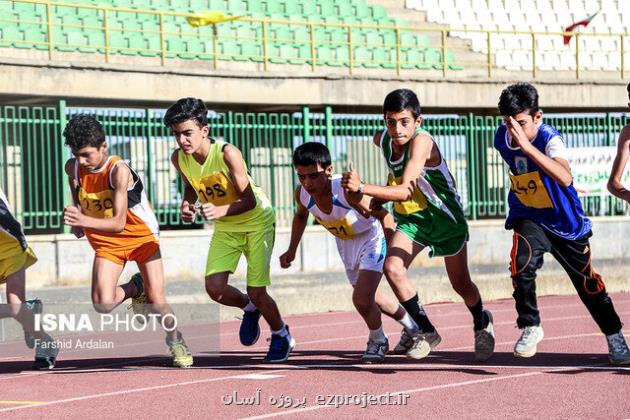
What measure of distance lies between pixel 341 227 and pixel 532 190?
5.81 feet

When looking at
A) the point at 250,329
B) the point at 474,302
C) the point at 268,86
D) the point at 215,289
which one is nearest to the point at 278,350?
the point at 250,329

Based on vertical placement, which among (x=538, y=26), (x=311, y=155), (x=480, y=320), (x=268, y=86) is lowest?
(x=480, y=320)

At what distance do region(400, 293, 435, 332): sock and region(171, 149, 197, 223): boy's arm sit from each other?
1724mm

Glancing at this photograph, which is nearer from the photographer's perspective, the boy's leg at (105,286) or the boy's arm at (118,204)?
the boy's arm at (118,204)

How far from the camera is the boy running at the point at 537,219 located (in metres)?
9.08

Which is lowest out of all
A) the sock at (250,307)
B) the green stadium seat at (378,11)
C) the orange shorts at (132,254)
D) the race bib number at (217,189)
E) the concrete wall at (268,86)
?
the sock at (250,307)

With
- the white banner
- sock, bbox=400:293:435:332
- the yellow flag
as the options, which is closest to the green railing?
the yellow flag

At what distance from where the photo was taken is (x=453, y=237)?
989 centimetres

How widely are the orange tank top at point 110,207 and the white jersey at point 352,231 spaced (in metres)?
1.25

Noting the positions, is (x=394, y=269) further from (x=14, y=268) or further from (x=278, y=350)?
(x=14, y=268)

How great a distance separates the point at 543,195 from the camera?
9.19m

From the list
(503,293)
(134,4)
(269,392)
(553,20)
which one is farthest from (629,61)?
(269,392)

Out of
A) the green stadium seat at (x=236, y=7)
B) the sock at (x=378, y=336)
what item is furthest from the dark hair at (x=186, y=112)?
the green stadium seat at (x=236, y=7)

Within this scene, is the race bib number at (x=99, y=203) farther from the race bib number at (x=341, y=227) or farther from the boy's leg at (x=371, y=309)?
the boy's leg at (x=371, y=309)
